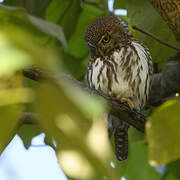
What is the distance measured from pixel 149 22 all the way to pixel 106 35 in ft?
1.86

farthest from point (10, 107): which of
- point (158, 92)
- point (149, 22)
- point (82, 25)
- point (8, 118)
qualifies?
point (82, 25)

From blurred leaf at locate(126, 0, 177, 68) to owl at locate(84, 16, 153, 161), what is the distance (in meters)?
0.21

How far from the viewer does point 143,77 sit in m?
2.30

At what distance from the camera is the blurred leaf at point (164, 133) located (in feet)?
2.37

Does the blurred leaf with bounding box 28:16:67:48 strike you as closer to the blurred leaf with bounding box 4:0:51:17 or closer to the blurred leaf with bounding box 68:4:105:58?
the blurred leaf with bounding box 4:0:51:17

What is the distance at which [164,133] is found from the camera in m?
0.74

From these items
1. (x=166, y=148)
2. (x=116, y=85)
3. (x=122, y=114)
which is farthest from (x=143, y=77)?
(x=166, y=148)

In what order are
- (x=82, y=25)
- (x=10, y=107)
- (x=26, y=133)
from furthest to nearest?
(x=82, y=25) → (x=26, y=133) → (x=10, y=107)

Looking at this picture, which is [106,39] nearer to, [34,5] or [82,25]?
[82,25]

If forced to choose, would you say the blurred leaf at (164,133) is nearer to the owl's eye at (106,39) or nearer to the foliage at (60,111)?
the foliage at (60,111)

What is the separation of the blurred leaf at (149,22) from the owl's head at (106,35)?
39 cm

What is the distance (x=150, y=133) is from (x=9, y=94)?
280mm

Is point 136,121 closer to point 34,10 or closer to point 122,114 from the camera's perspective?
point 122,114

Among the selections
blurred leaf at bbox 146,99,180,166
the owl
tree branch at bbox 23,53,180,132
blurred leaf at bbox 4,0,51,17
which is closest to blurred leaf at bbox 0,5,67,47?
blurred leaf at bbox 146,99,180,166
